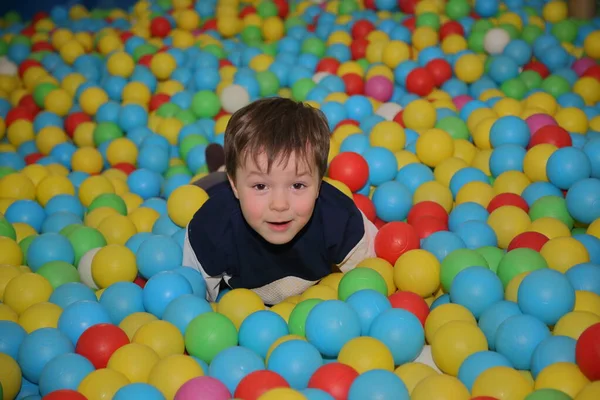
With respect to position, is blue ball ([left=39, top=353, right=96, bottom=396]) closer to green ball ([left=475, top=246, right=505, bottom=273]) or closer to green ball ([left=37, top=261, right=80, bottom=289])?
green ball ([left=37, top=261, right=80, bottom=289])

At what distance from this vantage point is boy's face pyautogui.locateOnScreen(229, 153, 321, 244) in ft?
4.92

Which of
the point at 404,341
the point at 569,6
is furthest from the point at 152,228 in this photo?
the point at 569,6

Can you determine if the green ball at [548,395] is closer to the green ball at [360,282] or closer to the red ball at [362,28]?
the green ball at [360,282]

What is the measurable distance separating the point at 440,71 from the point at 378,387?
1.78 meters

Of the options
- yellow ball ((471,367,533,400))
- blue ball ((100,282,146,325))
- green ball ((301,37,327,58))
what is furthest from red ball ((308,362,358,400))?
green ball ((301,37,327,58))

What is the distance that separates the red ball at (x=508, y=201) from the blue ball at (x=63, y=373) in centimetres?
114

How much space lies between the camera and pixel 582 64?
270 centimetres

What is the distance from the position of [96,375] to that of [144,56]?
2.00m

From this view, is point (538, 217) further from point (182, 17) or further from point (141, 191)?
point (182, 17)

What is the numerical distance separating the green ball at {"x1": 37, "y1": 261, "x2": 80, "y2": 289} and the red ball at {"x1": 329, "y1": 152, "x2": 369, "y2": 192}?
777mm

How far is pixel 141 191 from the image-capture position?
89.7 inches

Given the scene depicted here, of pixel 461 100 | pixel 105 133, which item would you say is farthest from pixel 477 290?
pixel 105 133

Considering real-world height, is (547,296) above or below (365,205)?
above

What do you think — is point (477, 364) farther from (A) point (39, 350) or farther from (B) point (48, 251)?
(B) point (48, 251)
